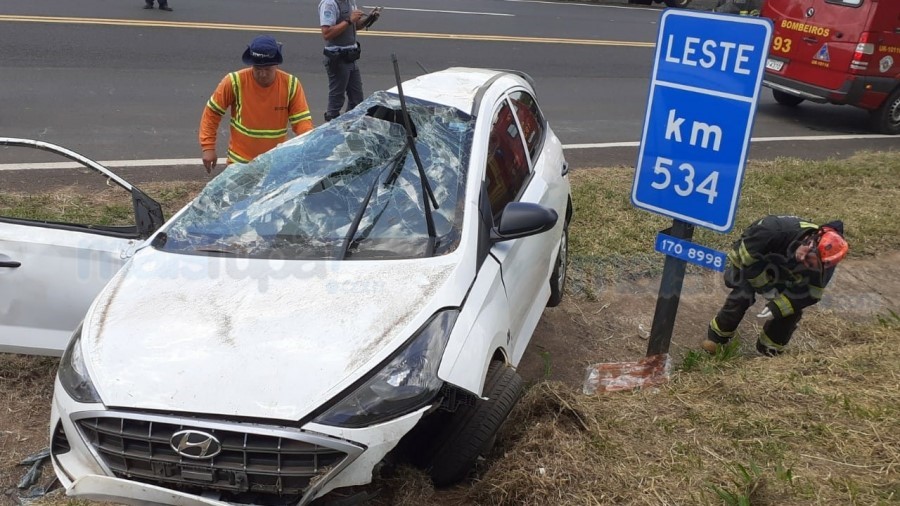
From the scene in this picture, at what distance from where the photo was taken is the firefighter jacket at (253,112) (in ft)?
18.7

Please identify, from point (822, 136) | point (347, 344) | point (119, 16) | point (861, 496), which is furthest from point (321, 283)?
point (119, 16)

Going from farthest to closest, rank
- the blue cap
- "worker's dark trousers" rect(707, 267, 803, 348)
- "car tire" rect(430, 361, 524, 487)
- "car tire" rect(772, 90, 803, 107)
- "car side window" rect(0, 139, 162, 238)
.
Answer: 1. "car tire" rect(772, 90, 803, 107)
2. "car side window" rect(0, 139, 162, 238)
3. the blue cap
4. "worker's dark trousers" rect(707, 267, 803, 348)
5. "car tire" rect(430, 361, 524, 487)

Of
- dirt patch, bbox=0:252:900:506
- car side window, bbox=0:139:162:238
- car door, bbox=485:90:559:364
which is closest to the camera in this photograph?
dirt patch, bbox=0:252:900:506

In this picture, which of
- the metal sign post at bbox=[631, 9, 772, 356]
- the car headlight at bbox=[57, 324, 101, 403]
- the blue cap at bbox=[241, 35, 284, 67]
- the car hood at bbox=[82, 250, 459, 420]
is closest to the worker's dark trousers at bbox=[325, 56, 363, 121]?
the blue cap at bbox=[241, 35, 284, 67]

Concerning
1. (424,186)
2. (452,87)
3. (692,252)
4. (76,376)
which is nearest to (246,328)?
(76,376)

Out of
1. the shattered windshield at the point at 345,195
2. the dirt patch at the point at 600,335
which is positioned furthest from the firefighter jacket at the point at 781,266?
the shattered windshield at the point at 345,195

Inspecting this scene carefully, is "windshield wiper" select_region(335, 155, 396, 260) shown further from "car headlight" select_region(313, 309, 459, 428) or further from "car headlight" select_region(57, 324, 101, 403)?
"car headlight" select_region(57, 324, 101, 403)

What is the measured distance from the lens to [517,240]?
4.15m

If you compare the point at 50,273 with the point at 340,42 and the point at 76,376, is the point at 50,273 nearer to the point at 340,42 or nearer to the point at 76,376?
the point at 76,376

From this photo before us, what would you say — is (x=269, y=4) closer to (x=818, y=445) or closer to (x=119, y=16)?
(x=119, y=16)

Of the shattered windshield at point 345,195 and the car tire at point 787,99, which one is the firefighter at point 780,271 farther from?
the car tire at point 787,99

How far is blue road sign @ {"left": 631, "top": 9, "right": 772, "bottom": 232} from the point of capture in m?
3.86

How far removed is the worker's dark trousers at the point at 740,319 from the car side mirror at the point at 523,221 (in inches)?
80.3

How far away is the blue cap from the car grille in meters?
3.24
